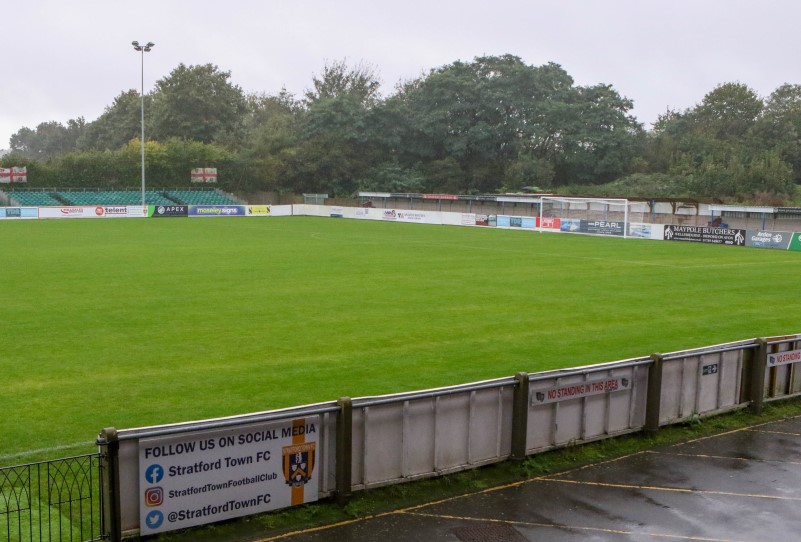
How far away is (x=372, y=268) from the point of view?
3459 centimetres

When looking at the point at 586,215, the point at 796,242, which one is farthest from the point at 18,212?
the point at 796,242

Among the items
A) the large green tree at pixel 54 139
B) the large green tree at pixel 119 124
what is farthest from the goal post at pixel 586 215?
the large green tree at pixel 54 139

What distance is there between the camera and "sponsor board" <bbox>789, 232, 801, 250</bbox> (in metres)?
49.1

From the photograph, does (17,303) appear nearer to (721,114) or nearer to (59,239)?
(59,239)

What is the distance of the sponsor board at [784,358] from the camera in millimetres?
14594

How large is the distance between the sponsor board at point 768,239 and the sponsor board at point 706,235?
1.44 feet

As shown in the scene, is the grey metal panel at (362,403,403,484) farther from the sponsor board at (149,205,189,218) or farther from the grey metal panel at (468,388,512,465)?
the sponsor board at (149,205,189,218)

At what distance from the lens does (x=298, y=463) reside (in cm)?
991

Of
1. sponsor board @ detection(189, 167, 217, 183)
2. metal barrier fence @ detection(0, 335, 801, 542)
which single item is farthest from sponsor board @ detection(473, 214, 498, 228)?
metal barrier fence @ detection(0, 335, 801, 542)

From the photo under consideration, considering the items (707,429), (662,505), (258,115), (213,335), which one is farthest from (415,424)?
(258,115)

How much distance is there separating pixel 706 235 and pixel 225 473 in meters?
49.9

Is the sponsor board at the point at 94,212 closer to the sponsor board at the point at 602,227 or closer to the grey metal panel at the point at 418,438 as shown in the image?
the sponsor board at the point at 602,227

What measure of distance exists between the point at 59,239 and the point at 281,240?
491 inches

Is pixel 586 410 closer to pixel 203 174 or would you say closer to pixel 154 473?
pixel 154 473
